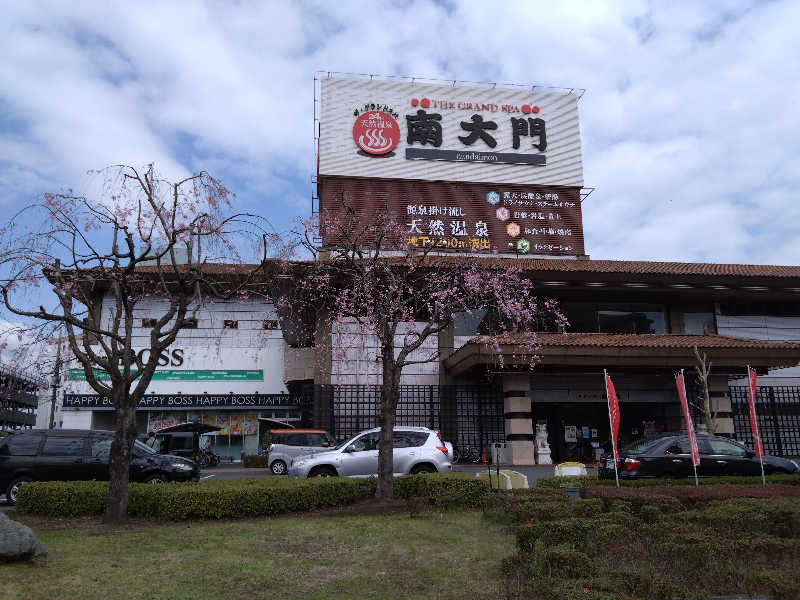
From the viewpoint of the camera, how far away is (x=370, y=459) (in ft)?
Result: 55.8

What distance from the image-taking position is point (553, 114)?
35844mm

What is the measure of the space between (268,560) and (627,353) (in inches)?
755

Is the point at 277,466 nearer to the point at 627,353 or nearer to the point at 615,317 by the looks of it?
the point at 627,353

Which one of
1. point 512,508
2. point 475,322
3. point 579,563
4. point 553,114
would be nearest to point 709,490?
point 512,508

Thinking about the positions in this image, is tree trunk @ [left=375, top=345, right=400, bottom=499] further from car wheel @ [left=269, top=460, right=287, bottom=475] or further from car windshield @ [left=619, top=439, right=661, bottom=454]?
car wheel @ [left=269, top=460, right=287, bottom=475]

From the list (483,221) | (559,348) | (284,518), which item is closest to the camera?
(284,518)

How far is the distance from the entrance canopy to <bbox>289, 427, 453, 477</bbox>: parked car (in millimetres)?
6445

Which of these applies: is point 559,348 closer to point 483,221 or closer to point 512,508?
point 483,221

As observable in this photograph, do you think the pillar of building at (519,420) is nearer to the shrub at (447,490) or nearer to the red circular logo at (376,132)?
the shrub at (447,490)

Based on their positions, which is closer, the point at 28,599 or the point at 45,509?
the point at 28,599

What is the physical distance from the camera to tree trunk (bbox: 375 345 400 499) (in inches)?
509

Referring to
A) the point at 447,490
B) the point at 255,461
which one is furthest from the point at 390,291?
the point at 255,461

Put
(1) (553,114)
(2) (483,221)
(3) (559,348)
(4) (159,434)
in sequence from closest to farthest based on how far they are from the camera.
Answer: (3) (559,348)
(4) (159,434)
(2) (483,221)
(1) (553,114)

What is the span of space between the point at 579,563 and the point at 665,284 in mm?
23960
